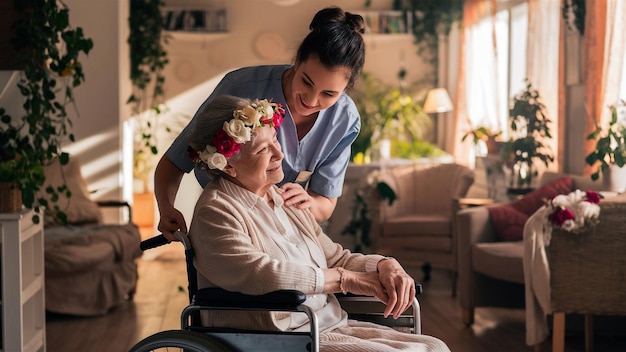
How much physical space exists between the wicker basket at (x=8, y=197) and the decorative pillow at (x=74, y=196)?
2.19 meters

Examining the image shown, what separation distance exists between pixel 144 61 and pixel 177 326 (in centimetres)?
436

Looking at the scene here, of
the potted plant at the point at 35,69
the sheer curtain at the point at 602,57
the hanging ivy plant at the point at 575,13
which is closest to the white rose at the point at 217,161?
the potted plant at the point at 35,69

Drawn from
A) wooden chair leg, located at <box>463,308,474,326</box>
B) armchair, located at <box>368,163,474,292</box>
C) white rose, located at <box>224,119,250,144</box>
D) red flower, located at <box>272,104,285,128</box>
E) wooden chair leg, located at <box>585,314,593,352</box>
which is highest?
red flower, located at <box>272,104,285,128</box>

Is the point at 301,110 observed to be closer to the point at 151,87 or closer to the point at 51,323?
the point at 51,323

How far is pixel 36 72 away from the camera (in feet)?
13.9

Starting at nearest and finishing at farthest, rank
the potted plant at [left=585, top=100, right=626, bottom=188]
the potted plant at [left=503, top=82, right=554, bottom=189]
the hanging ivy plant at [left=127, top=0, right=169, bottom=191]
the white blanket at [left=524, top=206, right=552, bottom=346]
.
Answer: the white blanket at [left=524, top=206, right=552, bottom=346]
the potted plant at [left=585, top=100, right=626, bottom=188]
the potted plant at [left=503, top=82, right=554, bottom=189]
the hanging ivy plant at [left=127, top=0, right=169, bottom=191]

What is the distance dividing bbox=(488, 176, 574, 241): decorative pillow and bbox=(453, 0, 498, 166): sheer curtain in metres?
2.90

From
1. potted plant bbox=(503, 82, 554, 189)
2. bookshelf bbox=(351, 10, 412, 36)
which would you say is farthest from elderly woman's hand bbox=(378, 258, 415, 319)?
bookshelf bbox=(351, 10, 412, 36)

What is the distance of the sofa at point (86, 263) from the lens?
213 inches

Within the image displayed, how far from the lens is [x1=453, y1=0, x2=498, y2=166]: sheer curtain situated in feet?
29.0

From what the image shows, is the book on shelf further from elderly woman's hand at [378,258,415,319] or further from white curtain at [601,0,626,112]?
elderly woman's hand at [378,258,415,319]

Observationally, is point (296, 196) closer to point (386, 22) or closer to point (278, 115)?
point (278, 115)

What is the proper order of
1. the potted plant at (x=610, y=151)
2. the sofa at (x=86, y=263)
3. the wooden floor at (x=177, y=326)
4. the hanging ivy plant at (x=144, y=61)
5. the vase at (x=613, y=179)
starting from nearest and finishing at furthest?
the wooden floor at (x=177, y=326) → the potted plant at (x=610, y=151) → the vase at (x=613, y=179) → the sofa at (x=86, y=263) → the hanging ivy plant at (x=144, y=61)

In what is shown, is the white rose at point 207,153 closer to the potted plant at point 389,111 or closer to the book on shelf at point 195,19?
the potted plant at point 389,111
